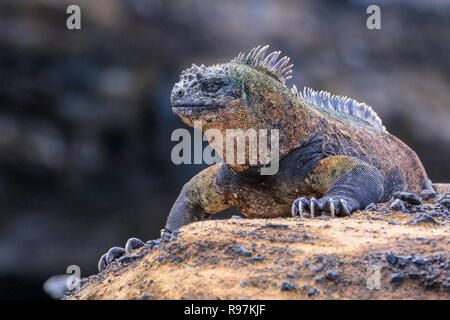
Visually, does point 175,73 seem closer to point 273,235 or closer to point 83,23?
point 83,23

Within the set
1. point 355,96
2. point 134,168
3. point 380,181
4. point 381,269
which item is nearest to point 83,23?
point 134,168
